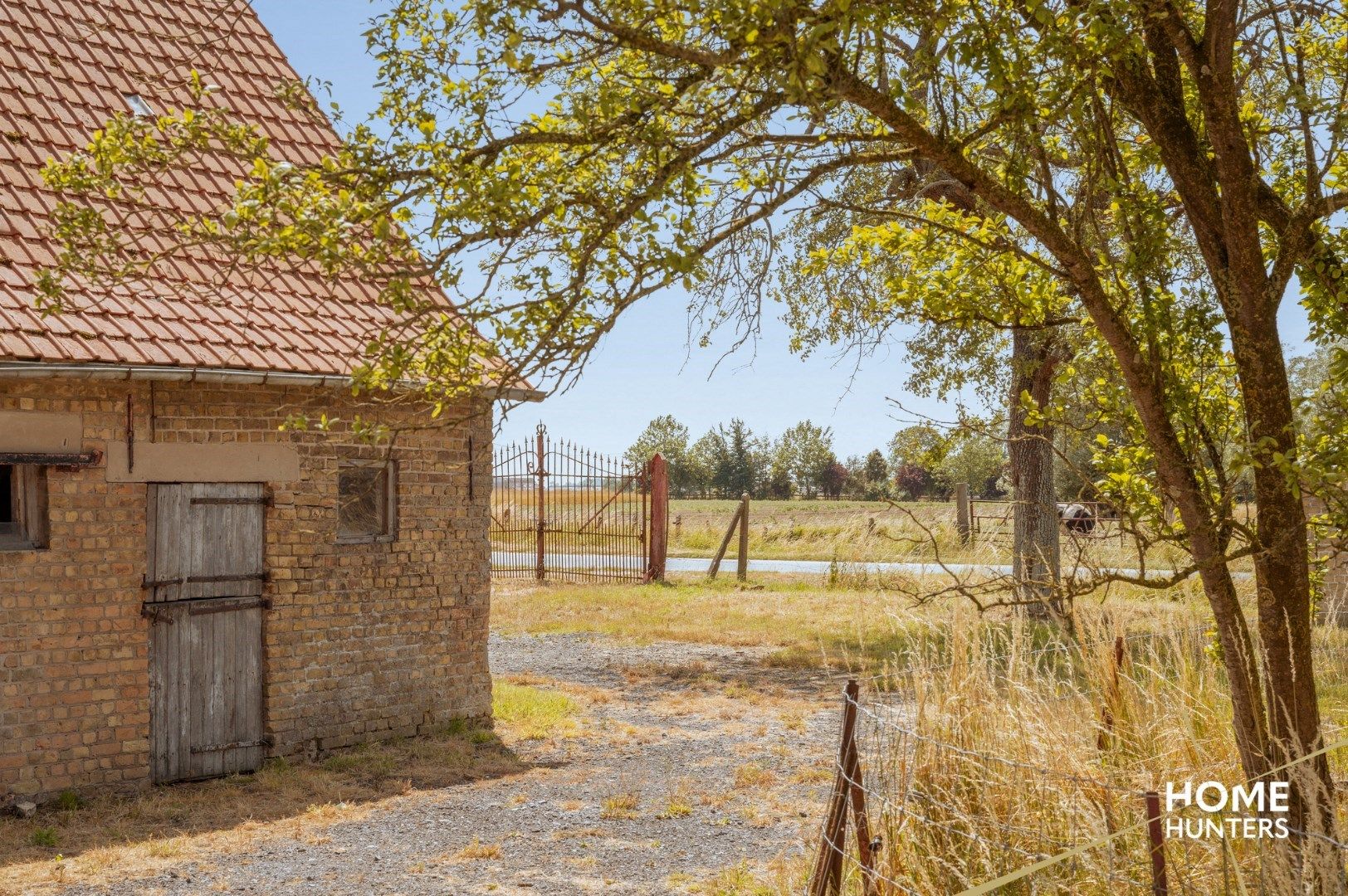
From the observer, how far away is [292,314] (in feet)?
31.0

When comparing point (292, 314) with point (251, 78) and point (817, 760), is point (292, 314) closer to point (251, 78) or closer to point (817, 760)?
point (251, 78)

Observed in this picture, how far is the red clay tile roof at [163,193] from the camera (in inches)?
314

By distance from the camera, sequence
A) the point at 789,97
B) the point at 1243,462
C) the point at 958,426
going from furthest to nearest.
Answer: the point at 958,426 → the point at 1243,462 → the point at 789,97

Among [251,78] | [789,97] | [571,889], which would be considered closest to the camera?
[789,97]

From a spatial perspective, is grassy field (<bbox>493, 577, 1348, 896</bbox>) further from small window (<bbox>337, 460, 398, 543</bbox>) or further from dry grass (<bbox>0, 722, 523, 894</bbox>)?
small window (<bbox>337, 460, 398, 543</bbox>)

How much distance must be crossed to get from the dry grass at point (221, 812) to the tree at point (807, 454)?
6134cm

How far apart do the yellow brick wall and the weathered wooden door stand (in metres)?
0.13

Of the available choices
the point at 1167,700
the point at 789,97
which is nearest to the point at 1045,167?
the point at 789,97

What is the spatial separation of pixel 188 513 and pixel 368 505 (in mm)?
1532

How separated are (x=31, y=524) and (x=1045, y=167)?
6.71 meters

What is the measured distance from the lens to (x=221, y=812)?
7.98 metres

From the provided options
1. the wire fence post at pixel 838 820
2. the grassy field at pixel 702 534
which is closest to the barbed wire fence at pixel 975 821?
the wire fence post at pixel 838 820

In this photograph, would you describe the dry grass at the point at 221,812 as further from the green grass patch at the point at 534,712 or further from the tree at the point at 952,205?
the tree at the point at 952,205

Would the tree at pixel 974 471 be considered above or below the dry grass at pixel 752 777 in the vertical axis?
above
